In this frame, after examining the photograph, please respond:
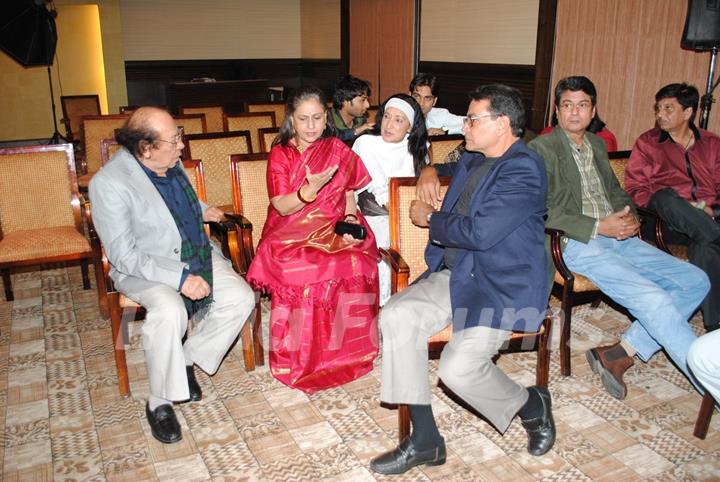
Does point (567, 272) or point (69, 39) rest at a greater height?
point (69, 39)

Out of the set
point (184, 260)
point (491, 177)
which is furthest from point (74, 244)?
point (491, 177)

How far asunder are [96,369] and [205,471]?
3.39 ft

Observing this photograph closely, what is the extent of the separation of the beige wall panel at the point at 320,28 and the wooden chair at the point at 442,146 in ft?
24.4

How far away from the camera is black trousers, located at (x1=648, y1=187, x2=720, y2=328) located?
301 cm

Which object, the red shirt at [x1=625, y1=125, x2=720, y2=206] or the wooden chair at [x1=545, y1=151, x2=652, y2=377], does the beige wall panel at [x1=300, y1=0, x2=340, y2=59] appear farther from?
the wooden chair at [x1=545, y1=151, x2=652, y2=377]

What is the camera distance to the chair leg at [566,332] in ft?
9.23

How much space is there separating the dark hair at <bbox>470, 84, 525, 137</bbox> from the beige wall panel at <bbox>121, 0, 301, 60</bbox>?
33.1 ft

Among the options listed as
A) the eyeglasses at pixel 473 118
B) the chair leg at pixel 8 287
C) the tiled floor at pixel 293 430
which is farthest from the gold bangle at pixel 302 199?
the chair leg at pixel 8 287

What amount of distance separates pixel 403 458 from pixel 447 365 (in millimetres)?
391

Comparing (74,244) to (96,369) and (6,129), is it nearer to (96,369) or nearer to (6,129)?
(96,369)

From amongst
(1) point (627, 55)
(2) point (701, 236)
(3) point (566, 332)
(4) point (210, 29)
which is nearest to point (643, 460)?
(3) point (566, 332)

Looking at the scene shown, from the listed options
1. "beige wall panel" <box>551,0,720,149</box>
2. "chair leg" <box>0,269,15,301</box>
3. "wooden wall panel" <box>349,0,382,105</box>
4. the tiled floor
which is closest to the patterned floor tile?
the tiled floor

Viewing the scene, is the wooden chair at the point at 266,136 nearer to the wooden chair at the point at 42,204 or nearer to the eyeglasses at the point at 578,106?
the wooden chair at the point at 42,204

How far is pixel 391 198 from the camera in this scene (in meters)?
2.73
